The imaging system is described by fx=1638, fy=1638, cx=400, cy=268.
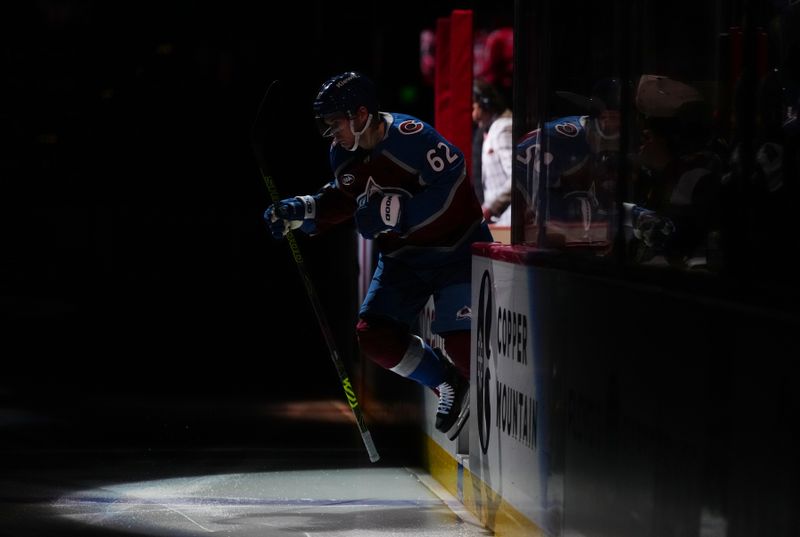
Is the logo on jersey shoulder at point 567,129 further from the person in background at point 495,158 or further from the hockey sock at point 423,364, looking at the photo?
the person in background at point 495,158

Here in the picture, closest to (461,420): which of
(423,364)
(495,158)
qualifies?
(423,364)

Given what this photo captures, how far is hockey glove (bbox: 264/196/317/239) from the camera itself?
25.4 feet

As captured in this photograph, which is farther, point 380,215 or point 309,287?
point 309,287

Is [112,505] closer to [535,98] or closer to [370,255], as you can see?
[535,98]

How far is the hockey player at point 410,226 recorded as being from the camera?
23.8ft

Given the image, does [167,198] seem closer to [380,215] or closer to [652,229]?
[380,215]

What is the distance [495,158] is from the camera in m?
10.4

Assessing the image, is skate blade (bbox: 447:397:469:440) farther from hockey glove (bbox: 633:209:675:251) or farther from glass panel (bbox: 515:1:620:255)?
hockey glove (bbox: 633:209:675:251)

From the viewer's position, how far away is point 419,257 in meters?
7.44

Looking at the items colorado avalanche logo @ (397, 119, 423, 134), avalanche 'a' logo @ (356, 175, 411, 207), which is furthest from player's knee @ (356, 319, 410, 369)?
colorado avalanche logo @ (397, 119, 423, 134)

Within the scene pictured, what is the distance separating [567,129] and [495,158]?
4983 mm

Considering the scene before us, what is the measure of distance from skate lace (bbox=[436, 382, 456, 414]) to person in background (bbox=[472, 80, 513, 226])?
9.60 feet

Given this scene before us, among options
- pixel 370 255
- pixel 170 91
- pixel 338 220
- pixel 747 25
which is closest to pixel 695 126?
pixel 747 25

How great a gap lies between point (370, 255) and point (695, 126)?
5928mm
